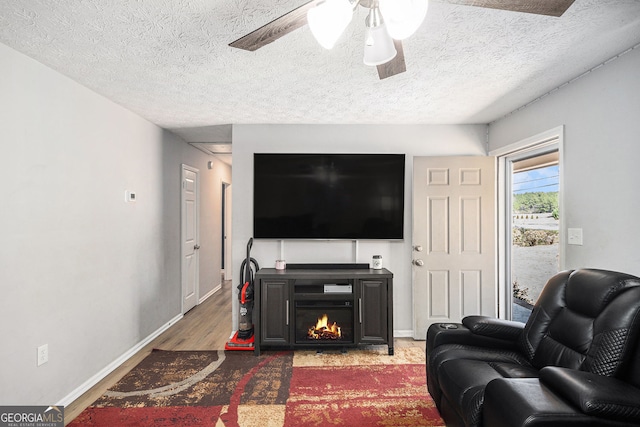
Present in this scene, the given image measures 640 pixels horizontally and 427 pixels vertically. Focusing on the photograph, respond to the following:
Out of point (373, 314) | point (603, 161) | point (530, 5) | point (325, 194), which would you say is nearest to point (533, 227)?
point (603, 161)

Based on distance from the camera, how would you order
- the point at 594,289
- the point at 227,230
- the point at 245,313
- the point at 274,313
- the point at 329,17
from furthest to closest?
the point at 227,230 → the point at 245,313 → the point at 274,313 → the point at 594,289 → the point at 329,17

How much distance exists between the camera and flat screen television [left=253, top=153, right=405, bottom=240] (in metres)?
3.67

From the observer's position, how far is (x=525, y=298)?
3.52 metres

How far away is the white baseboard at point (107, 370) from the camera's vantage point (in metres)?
2.46

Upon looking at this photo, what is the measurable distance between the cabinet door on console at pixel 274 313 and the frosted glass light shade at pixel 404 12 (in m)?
2.68

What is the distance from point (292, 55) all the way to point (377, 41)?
1004 millimetres

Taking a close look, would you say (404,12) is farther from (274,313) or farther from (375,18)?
(274,313)

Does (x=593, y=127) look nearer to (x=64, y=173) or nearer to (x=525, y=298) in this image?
(x=525, y=298)

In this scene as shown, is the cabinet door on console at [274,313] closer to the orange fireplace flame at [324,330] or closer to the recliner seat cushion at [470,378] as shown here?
the orange fireplace flame at [324,330]

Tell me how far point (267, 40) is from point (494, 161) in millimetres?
3079

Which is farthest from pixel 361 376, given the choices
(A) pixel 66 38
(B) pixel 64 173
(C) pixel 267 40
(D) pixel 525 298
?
(A) pixel 66 38

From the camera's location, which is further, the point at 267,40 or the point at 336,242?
the point at 336,242

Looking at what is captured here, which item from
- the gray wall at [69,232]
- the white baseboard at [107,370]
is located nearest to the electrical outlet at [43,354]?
the gray wall at [69,232]

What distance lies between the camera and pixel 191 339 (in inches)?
146
